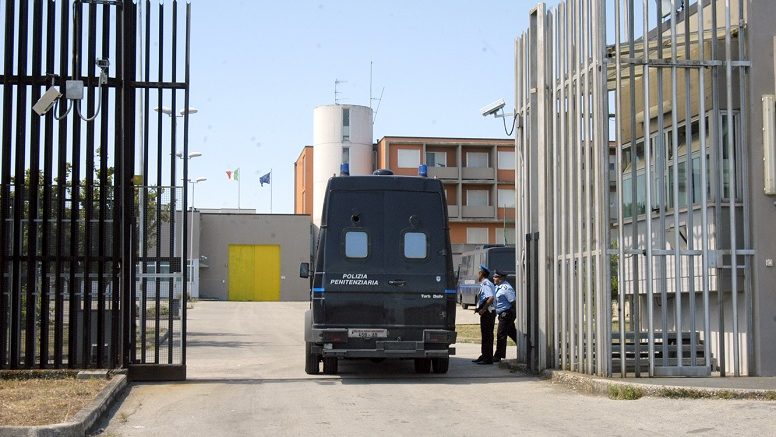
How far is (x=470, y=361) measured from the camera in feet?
62.8

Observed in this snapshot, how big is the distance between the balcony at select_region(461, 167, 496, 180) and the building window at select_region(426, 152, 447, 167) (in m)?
1.57

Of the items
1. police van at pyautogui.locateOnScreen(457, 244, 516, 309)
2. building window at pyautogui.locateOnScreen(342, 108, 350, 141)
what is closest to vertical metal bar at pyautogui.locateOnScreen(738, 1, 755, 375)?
police van at pyautogui.locateOnScreen(457, 244, 516, 309)

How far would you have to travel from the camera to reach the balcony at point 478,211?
250 ft

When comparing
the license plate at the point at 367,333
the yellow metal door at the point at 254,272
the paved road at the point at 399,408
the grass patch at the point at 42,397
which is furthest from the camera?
the yellow metal door at the point at 254,272

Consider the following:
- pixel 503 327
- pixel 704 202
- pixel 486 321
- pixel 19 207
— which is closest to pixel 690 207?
pixel 704 202

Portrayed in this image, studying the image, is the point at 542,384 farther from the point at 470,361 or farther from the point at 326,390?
the point at 470,361

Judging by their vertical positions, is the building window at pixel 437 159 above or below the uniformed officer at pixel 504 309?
above

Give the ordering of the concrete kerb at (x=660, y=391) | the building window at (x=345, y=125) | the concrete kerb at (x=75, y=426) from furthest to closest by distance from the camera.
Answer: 1. the building window at (x=345, y=125)
2. the concrete kerb at (x=660, y=391)
3. the concrete kerb at (x=75, y=426)

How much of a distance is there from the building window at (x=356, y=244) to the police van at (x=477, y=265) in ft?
71.2

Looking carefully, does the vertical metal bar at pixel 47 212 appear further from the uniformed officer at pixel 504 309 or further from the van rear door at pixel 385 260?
the uniformed officer at pixel 504 309

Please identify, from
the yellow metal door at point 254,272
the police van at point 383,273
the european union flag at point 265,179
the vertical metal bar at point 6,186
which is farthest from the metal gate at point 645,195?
the european union flag at point 265,179

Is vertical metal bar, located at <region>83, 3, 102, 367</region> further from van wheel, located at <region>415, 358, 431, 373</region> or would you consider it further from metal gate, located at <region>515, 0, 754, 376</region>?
metal gate, located at <region>515, 0, 754, 376</region>

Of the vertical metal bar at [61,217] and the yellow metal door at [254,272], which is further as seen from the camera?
the yellow metal door at [254,272]

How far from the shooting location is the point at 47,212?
48.1ft
